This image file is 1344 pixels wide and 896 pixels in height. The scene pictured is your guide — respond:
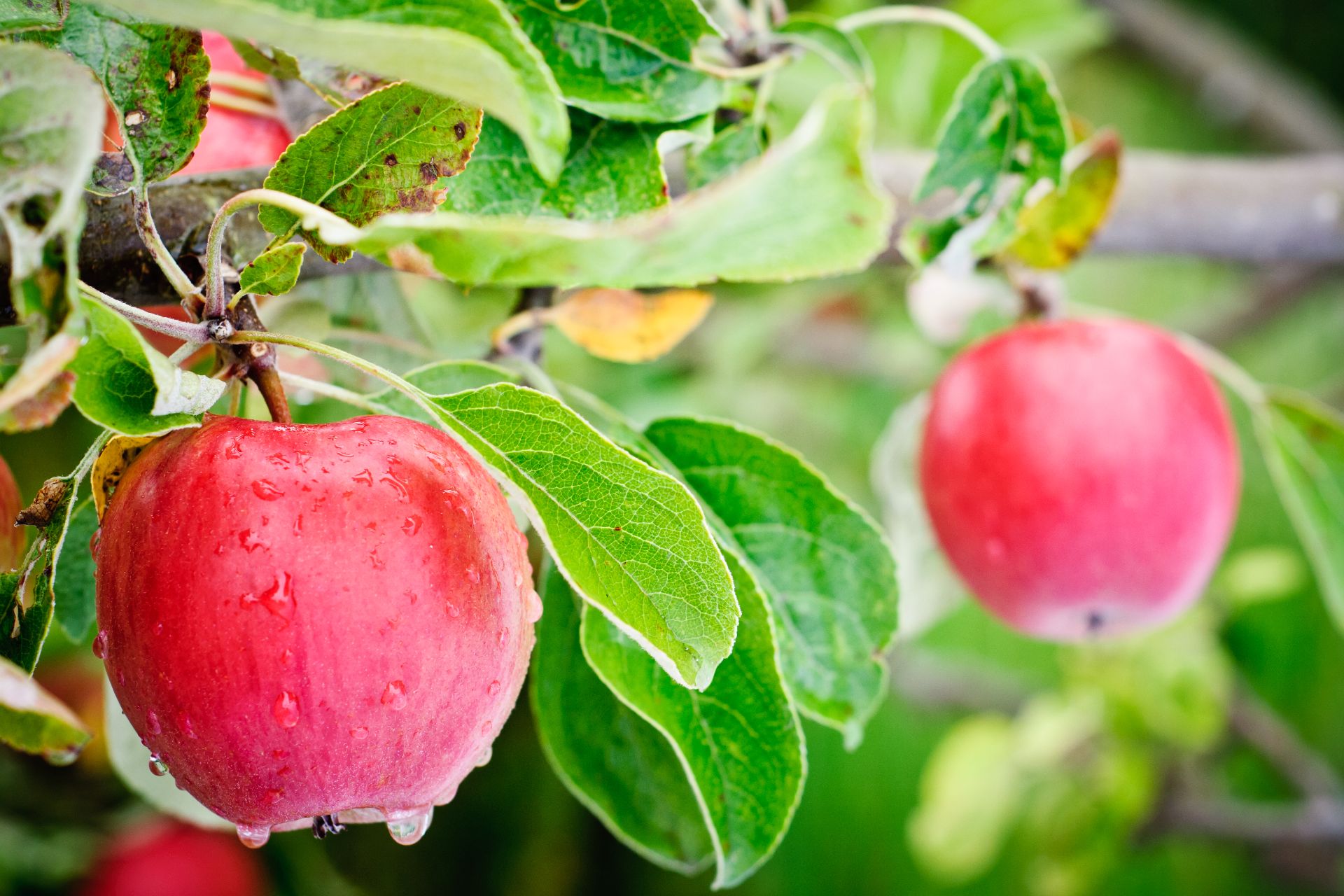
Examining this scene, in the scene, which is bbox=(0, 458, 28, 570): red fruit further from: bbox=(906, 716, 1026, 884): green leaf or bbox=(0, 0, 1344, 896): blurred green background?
bbox=(906, 716, 1026, 884): green leaf

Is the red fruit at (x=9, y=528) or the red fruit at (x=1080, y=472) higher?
the red fruit at (x=9, y=528)

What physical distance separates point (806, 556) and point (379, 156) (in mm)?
213

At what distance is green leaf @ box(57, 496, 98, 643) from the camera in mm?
386

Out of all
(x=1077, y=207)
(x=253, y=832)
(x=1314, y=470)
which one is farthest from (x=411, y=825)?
(x=1314, y=470)

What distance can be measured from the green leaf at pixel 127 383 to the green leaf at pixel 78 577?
5.9 inches

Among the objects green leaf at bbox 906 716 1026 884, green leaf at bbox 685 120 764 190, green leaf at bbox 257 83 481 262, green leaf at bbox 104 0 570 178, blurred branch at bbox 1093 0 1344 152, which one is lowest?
green leaf at bbox 906 716 1026 884

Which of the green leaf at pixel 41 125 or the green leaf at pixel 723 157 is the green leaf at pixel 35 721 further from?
the green leaf at pixel 723 157

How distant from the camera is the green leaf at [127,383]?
0.24 metres

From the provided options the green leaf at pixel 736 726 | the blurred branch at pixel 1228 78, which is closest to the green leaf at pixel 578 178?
the green leaf at pixel 736 726

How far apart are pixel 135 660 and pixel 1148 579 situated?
1.51ft

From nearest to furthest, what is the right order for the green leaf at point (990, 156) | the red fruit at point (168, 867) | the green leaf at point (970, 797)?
the green leaf at point (990, 156) < the red fruit at point (168, 867) < the green leaf at point (970, 797)

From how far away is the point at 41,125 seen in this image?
0.75 ft

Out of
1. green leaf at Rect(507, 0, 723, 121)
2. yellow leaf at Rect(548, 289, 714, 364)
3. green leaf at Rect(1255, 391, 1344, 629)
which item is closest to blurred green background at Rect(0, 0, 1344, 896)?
green leaf at Rect(1255, 391, 1344, 629)

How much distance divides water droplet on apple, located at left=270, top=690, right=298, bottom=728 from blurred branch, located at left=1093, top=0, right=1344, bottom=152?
56.6 inches
